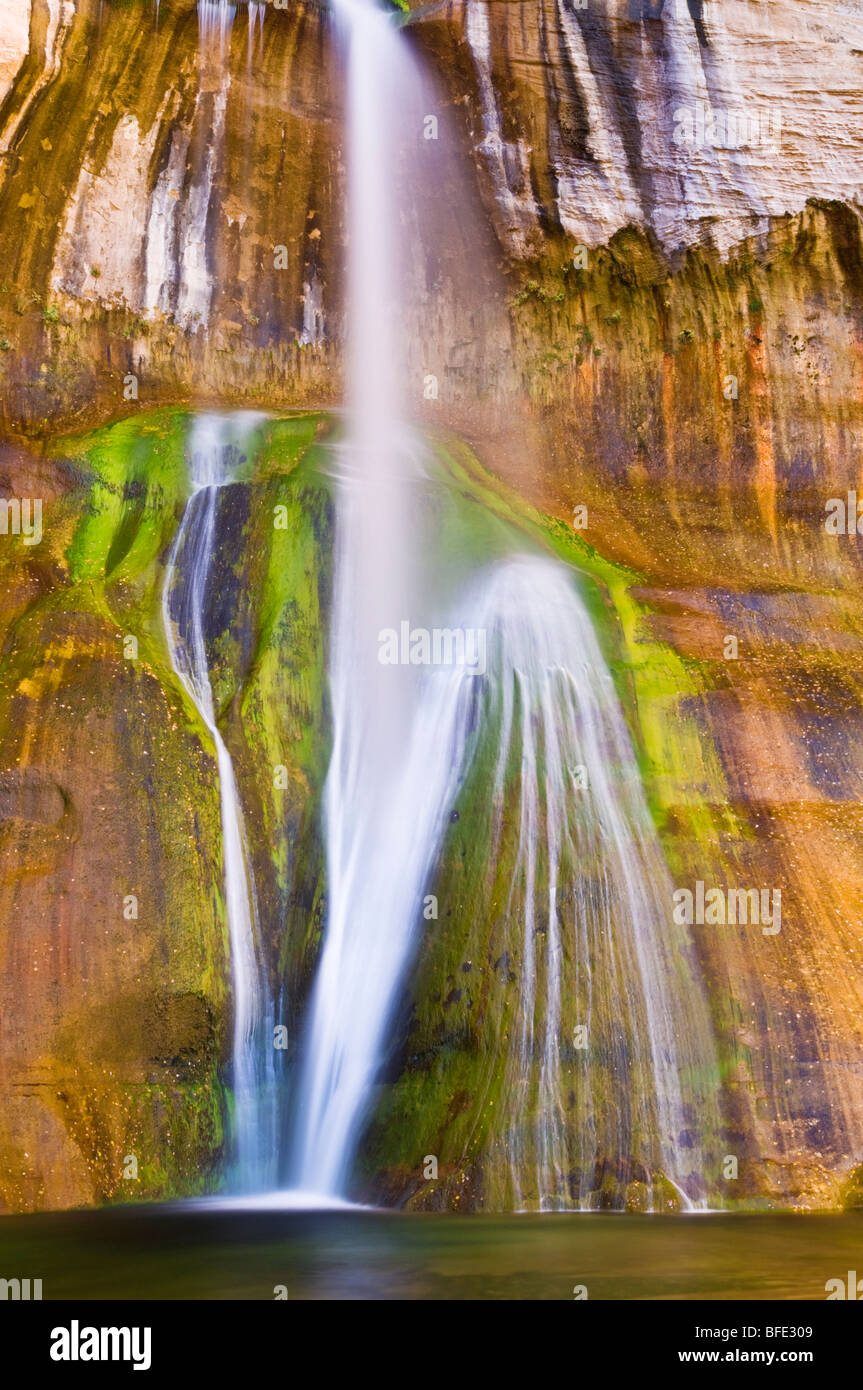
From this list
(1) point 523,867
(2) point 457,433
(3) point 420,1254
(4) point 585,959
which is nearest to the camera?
(3) point 420,1254

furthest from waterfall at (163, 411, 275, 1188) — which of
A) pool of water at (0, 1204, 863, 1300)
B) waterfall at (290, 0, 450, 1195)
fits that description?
pool of water at (0, 1204, 863, 1300)

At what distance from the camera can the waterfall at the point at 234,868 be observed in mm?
10656

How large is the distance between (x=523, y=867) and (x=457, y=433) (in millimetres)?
9069

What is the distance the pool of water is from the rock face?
2.94 feet

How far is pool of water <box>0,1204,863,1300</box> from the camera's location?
23.4ft

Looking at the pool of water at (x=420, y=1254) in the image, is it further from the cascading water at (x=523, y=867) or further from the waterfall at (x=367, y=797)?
the waterfall at (x=367, y=797)

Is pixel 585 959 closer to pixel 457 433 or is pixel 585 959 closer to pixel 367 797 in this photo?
pixel 367 797

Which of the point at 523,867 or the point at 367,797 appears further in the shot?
the point at 367,797

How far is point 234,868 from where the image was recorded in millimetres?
11500

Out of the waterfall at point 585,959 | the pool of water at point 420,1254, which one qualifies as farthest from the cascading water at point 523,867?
the pool of water at point 420,1254

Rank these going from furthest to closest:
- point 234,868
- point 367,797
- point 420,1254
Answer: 1. point 367,797
2. point 234,868
3. point 420,1254

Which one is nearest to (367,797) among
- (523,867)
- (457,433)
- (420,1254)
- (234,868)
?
(234,868)

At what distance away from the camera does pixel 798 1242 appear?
27.5ft

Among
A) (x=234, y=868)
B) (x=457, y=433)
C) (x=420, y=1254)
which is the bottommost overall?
(x=420, y=1254)
